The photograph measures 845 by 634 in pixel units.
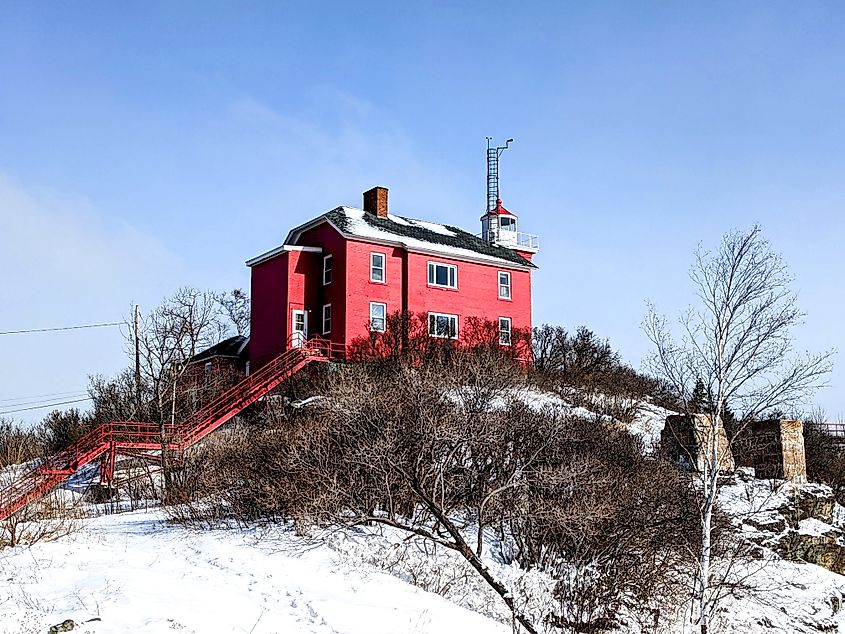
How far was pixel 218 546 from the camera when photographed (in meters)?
16.1

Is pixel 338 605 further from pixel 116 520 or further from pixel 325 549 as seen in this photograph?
pixel 116 520

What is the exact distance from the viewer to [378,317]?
32.7m

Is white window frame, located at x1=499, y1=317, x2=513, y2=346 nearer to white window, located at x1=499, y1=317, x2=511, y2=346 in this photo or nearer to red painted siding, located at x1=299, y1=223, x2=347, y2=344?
white window, located at x1=499, y1=317, x2=511, y2=346

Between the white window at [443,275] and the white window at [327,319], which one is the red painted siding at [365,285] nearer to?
the white window at [327,319]

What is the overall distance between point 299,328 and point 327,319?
1149 mm

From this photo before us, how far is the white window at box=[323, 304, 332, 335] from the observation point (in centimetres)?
3262

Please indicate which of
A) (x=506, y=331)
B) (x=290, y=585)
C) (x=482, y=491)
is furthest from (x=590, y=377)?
(x=290, y=585)

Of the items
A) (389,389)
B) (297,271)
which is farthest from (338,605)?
(297,271)

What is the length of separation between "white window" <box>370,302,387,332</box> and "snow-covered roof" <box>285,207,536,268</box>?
2.48m

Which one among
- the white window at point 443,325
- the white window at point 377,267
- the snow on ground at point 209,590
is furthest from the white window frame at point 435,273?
the snow on ground at point 209,590

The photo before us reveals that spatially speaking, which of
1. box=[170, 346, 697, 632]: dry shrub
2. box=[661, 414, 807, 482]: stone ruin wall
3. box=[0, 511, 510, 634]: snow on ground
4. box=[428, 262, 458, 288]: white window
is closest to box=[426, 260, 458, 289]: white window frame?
box=[428, 262, 458, 288]: white window

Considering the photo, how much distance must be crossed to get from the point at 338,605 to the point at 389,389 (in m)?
11.3

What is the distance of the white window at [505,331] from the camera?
35062mm

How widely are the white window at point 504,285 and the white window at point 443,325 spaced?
2.75 metres
